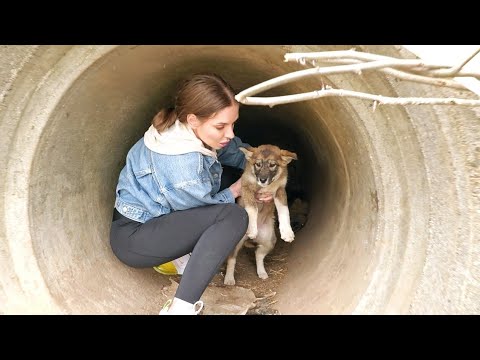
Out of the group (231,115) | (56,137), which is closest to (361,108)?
(231,115)

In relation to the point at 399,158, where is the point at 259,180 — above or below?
below

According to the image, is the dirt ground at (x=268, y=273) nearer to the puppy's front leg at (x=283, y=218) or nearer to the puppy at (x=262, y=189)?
the puppy at (x=262, y=189)

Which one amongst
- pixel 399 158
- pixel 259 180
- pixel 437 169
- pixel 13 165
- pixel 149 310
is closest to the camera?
pixel 437 169

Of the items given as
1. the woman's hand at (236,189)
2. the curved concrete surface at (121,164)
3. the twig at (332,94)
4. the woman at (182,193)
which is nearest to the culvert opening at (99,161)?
the curved concrete surface at (121,164)

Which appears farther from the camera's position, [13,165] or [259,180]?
[259,180]

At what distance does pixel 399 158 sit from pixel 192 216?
1329 mm

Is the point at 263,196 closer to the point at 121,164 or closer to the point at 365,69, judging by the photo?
the point at 121,164

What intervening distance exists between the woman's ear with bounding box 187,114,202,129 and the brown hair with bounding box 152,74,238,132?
24 millimetres

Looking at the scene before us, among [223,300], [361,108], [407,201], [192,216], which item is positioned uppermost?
[361,108]

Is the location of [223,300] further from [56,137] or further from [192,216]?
[56,137]

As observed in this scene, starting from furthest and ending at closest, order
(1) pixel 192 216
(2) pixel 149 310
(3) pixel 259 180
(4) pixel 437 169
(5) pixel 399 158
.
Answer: (3) pixel 259 180, (2) pixel 149 310, (1) pixel 192 216, (5) pixel 399 158, (4) pixel 437 169

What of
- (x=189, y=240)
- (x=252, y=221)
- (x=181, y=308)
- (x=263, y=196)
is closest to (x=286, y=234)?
(x=252, y=221)

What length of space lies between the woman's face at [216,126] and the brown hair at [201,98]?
0.03 metres

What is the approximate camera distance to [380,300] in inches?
111
